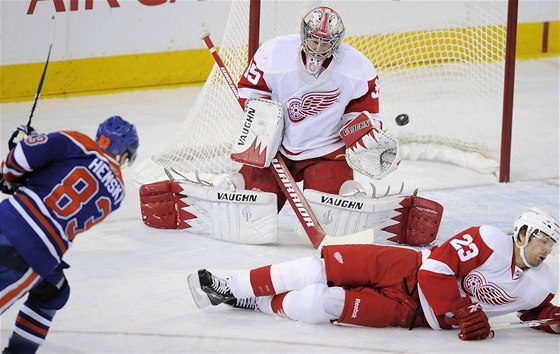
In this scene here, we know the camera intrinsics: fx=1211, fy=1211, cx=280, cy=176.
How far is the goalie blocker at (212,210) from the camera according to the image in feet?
15.2

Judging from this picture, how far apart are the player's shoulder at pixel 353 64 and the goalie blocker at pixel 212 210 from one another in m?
0.56

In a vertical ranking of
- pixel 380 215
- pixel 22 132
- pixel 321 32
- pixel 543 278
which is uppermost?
pixel 22 132

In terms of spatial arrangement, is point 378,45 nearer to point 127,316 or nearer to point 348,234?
point 348,234

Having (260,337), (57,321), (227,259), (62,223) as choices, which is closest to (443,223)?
(227,259)

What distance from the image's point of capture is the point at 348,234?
467cm

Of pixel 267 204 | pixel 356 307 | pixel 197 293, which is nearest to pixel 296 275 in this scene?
pixel 356 307

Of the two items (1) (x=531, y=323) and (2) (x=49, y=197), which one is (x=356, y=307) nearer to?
(1) (x=531, y=323)

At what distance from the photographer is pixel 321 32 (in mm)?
4484

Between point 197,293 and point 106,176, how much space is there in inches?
30.9

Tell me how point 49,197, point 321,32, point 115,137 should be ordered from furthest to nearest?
point 321,32 < point 115,137 < point 49,197

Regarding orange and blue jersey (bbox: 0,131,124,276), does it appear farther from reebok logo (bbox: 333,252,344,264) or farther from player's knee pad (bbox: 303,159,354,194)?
player's knee pad (bbox: 303,159,354,194)

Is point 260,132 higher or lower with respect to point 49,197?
lower

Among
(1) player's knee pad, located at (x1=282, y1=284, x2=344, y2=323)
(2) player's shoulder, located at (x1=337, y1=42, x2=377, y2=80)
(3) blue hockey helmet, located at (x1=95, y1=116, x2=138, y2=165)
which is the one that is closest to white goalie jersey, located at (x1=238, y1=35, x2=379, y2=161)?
(2) player's shoulder, located at (x1=337, y1=42, x2=377, y2=80)

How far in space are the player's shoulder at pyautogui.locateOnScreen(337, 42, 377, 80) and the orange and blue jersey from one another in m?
1.57
